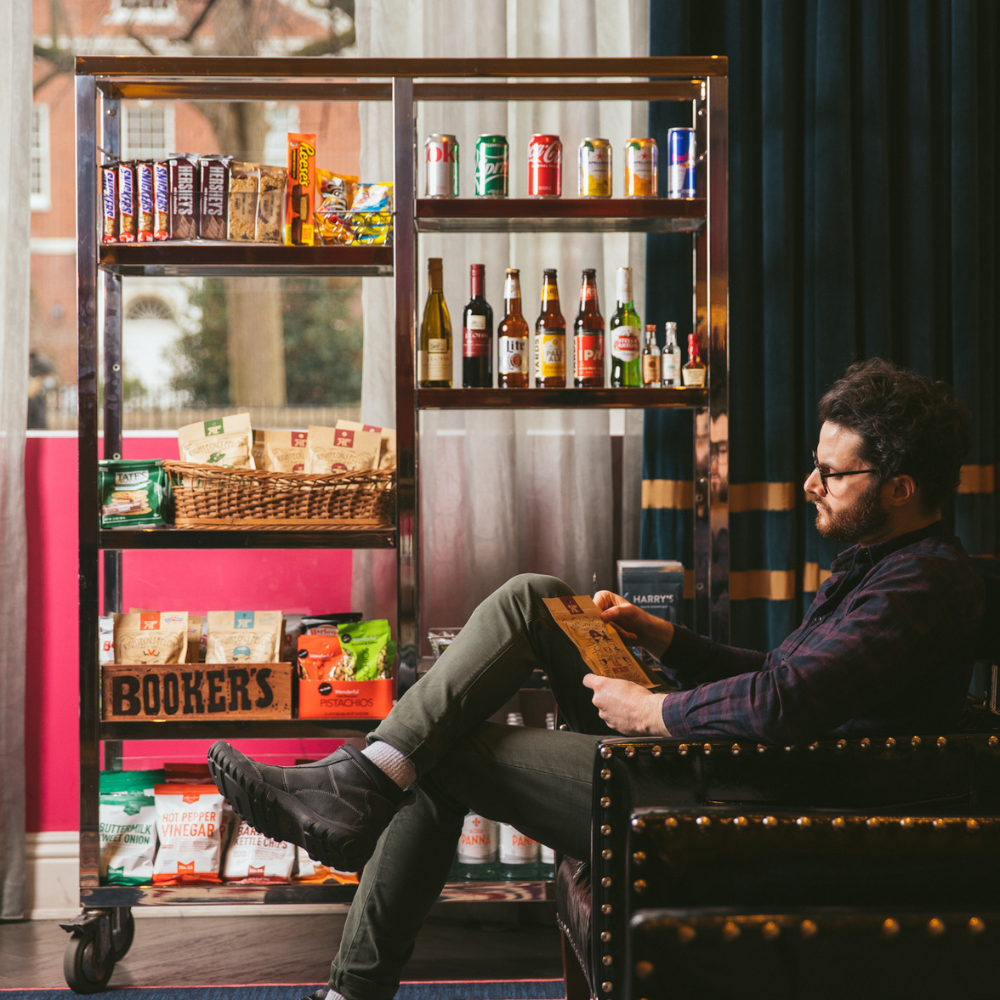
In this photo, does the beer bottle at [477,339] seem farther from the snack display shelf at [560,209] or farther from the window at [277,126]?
the window at [277,126]

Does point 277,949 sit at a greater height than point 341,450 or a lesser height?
lesser

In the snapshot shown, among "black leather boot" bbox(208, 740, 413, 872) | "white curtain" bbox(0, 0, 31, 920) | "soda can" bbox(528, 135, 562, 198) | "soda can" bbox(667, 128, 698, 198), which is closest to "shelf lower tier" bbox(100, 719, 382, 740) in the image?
"black leather boot" bbox(208, 740, 413, 872)

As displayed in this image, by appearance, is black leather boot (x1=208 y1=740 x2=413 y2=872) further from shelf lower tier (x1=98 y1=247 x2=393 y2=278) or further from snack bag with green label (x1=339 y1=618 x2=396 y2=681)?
shelf lower tier (x1=98 y1=247 x2=393 y2=278)

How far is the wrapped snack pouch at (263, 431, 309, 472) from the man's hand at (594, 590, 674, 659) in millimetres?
715

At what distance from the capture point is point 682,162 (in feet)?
6.28

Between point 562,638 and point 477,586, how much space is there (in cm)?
68

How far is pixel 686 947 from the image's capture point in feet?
3.36

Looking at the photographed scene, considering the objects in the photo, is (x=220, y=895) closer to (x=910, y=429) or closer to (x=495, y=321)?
(x=495, y=321)

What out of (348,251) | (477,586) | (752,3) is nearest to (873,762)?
(477,586)

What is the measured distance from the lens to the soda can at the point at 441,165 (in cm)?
189

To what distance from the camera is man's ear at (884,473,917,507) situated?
1.36 meters

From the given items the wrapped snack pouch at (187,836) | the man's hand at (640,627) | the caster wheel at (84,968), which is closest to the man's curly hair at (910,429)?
the man's hand at (640,627)

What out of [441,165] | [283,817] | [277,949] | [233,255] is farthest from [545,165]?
[277,949]

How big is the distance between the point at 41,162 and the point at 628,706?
79.8 inches
